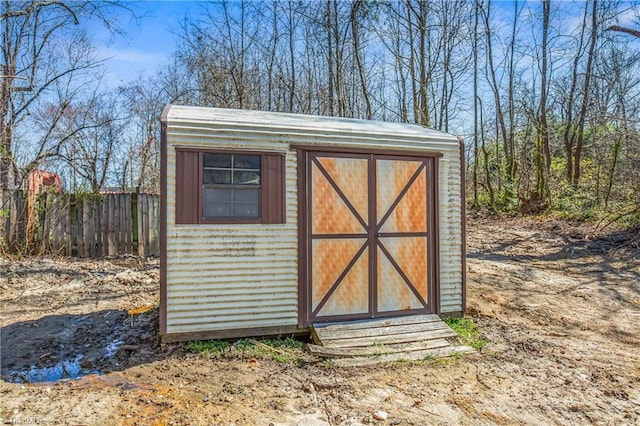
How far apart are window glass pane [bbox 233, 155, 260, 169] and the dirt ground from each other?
222cm

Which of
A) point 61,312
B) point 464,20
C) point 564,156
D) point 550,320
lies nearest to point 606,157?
point 564,156

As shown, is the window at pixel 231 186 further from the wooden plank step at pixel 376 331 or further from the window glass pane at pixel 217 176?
the wooden plank step at pixel 376 331

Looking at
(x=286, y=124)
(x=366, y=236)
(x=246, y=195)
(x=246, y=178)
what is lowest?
(x=366, y=236)

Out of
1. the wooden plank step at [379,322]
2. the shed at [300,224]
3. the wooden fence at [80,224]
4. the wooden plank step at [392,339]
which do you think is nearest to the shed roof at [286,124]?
the shed at [300,224]

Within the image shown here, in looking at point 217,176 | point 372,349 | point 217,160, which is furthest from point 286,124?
point 372,349

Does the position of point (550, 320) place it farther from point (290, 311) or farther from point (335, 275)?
point (290, 311)

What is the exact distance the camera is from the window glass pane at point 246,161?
5011 millimetres

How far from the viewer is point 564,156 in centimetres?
1681

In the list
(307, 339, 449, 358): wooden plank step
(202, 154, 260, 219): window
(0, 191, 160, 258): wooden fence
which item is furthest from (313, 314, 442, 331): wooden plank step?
(0, 191, 160, 258): wooden fence

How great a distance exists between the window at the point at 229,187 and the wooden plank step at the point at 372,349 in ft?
5.26

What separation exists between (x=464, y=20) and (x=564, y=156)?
6743mm

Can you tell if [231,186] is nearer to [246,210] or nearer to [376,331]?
[246,210]

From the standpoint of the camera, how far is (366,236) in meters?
5.60

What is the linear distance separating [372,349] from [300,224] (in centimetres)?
173
